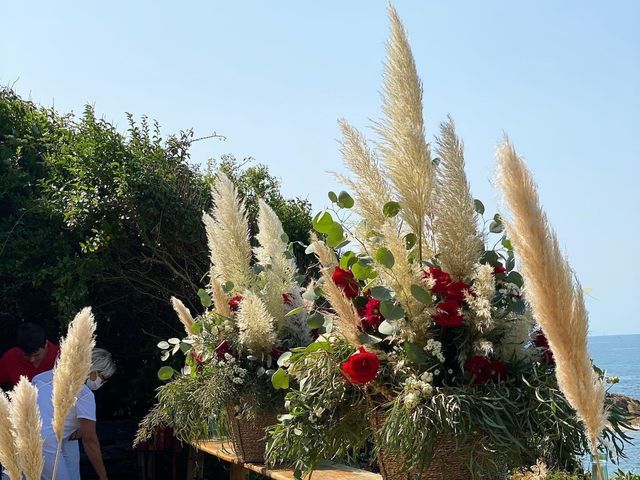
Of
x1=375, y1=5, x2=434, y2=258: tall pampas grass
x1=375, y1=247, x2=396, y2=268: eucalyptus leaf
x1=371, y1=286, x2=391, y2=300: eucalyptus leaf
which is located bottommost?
x1=371, y1=286, x2=391, y2=300: eucalyptus leaf

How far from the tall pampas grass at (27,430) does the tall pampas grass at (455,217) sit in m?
1.11

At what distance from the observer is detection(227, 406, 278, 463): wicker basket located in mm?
3570

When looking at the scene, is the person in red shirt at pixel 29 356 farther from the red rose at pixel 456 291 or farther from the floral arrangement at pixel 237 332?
the red rose at pixel 456 291

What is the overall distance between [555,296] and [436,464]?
959 millimetres

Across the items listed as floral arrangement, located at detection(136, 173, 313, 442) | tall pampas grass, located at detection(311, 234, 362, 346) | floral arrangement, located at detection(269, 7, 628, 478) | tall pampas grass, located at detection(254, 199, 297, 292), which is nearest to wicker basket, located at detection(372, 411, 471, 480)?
floral arrangement, located at detection(269, 7, 628, 478)

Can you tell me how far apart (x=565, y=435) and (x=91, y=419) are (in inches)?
98.9

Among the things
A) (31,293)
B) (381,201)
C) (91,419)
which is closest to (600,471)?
(381,201)

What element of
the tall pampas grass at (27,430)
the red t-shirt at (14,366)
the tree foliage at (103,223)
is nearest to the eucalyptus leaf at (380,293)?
the tall pampas grass at (27,430)

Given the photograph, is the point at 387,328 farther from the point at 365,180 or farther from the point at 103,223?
the point at 103,223

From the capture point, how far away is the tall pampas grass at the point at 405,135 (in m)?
2.26

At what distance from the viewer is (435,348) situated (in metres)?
2.16

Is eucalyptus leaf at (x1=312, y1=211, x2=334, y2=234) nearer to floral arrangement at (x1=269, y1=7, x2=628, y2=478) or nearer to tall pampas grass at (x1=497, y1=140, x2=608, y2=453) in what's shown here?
floral arrangement at (x1=269, y1=7, x2=628, y2=478)

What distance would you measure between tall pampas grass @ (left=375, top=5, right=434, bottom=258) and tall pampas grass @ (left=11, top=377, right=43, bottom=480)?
1088mm

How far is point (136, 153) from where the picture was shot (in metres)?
5.58
